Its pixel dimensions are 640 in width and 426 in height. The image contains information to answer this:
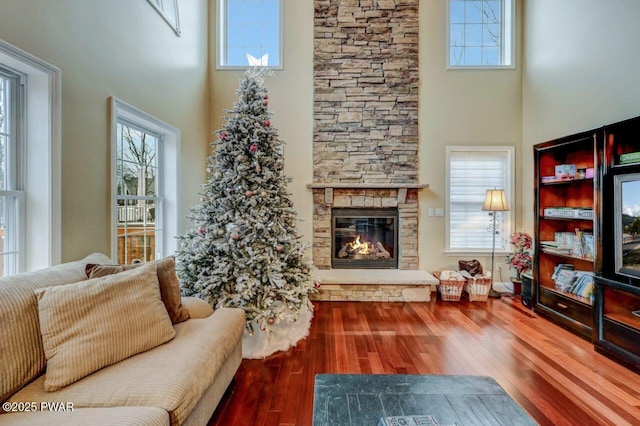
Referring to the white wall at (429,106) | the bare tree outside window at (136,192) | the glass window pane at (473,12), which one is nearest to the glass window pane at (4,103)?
the bare tree outside window at (136,192)

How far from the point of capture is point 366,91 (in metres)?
4.73

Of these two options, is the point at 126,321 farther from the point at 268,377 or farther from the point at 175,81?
the point at 175,81

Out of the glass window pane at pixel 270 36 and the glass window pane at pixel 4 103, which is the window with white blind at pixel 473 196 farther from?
the glass window pane at pixel 4 103

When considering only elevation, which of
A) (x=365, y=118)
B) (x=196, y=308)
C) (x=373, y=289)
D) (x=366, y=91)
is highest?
(x=366, y=91)

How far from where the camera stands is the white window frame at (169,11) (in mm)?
3313

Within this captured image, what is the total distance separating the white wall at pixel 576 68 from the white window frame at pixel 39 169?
179 inches

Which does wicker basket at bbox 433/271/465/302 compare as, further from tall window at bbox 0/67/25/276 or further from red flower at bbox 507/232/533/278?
tall window at bbox 0/67/25/276

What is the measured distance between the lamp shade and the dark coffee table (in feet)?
10.7

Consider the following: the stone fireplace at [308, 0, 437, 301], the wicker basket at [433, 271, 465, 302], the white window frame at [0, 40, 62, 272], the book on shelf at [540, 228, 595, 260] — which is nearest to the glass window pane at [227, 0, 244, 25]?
the stone fireplace at [308, 0, 437, 301]

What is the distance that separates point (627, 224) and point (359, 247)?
9.57ft

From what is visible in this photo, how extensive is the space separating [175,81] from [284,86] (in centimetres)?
158

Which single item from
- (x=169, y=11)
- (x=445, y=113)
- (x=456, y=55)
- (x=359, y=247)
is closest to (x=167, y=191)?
(x=169, y=11)

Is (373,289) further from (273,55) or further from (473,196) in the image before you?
(273,55)

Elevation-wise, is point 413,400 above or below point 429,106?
below
